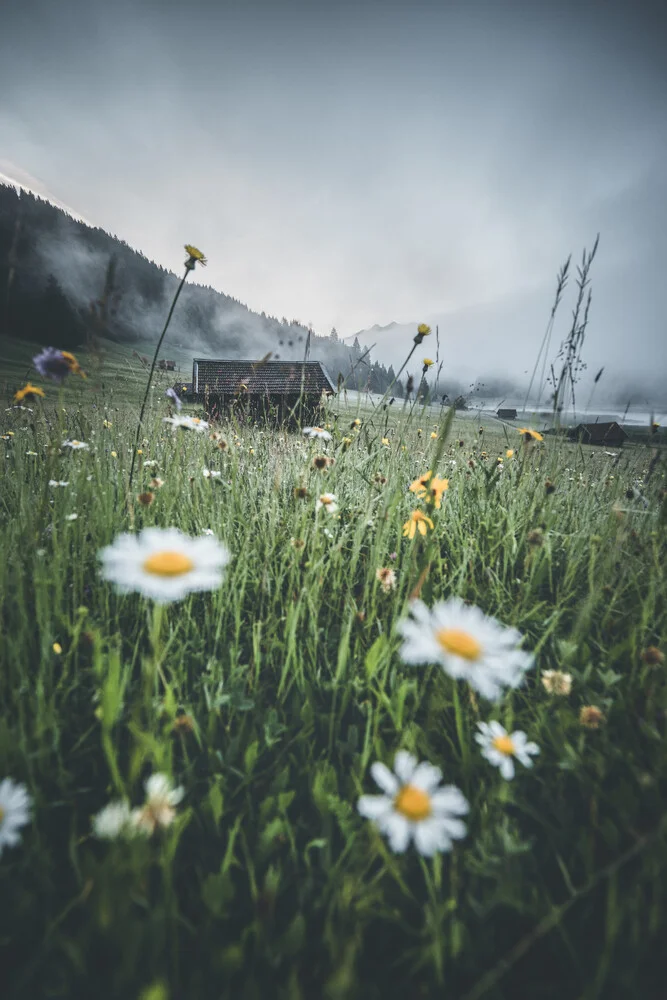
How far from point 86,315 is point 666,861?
193 cm

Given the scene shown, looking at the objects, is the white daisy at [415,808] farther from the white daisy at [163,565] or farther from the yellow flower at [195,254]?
the yellow flower at [195,254]

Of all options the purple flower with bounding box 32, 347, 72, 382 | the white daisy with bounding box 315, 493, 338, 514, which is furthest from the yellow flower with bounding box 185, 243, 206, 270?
the white daisy with bounding box 315, 493, 338, 514

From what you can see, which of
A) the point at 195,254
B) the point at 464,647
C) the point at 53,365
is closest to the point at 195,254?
the point at 195,254

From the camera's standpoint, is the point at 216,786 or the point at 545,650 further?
the point at 545,650

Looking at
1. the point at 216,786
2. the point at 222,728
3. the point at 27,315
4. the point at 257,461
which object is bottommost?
the point at 222,728

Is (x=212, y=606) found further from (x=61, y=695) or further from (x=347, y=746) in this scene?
(x=347, y=746)

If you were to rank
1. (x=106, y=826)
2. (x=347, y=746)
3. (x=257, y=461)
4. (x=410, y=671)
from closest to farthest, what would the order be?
(x=106, y=826)
(x=347, y=746)
(x=410, y=671)
(x=257, y=461)

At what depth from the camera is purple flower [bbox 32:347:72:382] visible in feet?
4.69

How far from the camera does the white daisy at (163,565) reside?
2.06 ft

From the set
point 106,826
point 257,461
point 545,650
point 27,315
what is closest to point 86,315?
point 106,826

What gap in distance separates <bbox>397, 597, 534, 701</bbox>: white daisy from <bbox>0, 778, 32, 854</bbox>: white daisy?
657mm

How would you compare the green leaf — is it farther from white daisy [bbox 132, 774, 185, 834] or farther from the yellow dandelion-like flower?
the yellow dandelion-like flower

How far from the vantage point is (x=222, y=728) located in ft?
3.28

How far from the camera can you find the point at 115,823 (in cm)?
64
